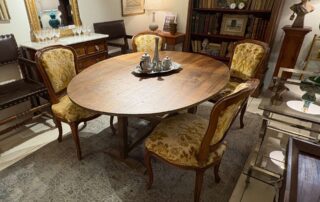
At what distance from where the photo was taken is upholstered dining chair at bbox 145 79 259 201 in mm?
1136

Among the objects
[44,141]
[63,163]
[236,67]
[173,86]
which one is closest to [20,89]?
[44,141]

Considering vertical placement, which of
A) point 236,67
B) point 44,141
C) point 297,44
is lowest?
point 44,141

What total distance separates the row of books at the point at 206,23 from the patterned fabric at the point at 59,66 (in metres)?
2.08

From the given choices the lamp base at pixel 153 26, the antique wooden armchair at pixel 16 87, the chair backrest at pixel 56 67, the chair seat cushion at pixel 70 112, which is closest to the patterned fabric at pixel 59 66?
the chair backrest at pixel 56 67

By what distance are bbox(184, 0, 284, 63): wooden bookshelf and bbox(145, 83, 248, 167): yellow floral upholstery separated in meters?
1.97

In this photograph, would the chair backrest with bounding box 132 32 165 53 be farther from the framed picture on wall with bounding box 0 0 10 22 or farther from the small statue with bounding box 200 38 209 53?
the framed picture on wall with bounding box 0 0 10 22

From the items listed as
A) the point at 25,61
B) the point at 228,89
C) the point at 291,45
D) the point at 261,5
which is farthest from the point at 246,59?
the point at 25,61

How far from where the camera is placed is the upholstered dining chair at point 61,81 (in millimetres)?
1795

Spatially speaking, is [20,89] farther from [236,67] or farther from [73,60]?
[236,67]

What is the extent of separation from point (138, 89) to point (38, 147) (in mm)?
1306

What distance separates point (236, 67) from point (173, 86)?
112 centimetres

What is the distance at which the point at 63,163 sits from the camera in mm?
1879

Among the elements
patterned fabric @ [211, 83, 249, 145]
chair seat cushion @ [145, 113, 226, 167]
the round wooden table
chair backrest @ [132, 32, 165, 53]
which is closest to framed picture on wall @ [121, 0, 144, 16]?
chair backrest @ [132, 32, 165, 53]

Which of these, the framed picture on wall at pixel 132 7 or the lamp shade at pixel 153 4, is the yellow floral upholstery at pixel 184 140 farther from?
the framed picture on wall at pixel 132 7
